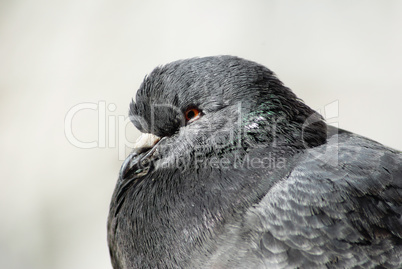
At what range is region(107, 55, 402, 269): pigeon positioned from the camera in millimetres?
3451

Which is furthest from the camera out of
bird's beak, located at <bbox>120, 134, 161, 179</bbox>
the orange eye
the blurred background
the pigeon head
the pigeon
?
the blurred background

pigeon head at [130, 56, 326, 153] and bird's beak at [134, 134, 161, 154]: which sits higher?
pigeon head at [130, 56, 326, 153]

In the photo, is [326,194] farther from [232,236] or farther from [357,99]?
[357,99]

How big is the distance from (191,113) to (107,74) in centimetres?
445

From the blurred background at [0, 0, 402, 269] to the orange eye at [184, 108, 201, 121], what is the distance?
11.6 feet

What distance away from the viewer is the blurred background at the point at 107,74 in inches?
297

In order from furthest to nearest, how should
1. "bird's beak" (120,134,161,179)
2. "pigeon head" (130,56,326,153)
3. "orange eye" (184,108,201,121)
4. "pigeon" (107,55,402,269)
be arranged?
"bird's beak" (120,134,161,179) → "orange eye" (184,108,201,121) → "pigeon head" (130,56,326,153) → "pigeon" (107,55,402,269)

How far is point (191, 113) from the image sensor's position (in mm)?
3895

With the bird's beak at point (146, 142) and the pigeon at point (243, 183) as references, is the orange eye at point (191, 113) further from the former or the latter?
the bird's beak at point (146, 142)

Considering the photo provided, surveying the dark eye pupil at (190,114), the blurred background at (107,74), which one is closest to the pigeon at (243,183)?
the dark eye pupil at (190,114)

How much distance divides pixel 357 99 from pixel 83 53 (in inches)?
166

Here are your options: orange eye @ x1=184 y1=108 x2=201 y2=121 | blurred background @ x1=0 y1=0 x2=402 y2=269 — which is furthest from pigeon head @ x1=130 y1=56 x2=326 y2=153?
blurred background @ x1=0 y1=0 x2=402 y2=269

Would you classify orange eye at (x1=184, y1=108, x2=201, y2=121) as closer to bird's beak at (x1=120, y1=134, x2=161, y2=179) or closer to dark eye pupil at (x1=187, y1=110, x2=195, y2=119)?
dark eye pupil at (x1=187, y1=110, x2=195, y2=119)

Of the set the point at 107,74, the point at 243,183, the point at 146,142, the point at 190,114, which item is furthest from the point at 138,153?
the point at 107,74
